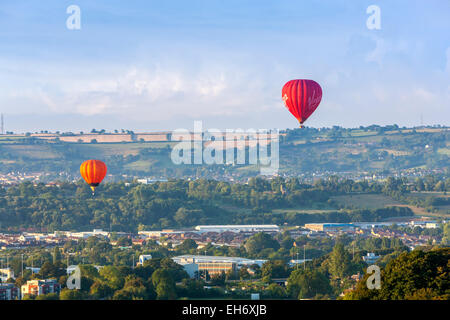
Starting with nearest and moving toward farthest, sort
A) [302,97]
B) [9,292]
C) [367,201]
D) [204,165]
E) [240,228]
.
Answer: [302,97]
[9,292]
[240,228]
[367,201]
[204,165]

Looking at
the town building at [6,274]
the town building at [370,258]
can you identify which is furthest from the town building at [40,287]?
the town building at [370,258]

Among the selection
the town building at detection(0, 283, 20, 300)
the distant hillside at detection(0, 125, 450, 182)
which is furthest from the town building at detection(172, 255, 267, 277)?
the distant hillside at detection(0, 125, 450, 182)

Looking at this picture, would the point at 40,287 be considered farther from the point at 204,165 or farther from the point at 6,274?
the point at 204,165

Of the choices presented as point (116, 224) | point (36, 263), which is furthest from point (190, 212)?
point (36, 263)

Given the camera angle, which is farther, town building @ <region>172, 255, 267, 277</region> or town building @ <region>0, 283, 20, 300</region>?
town building @ <region>172, 255, 267, 277</region>

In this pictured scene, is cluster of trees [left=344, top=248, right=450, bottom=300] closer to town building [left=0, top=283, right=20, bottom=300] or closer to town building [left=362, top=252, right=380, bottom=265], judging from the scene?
town building [left=0, top=283, right=20, bottom=300]

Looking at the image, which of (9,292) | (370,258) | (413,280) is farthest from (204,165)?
(413,280)
